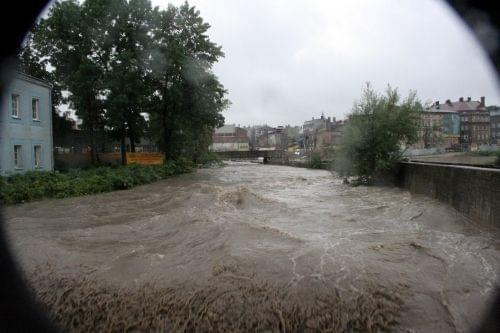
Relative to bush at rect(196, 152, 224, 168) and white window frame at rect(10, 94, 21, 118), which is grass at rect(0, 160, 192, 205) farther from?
bush at rect(196, 152, 224, 168)

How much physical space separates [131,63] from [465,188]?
2683 cm

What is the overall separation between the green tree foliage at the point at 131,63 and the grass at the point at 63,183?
7.61m

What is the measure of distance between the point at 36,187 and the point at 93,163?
1721 cm

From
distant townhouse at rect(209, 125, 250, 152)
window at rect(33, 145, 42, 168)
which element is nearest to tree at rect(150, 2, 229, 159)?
window at rect(33, 145, 42, 168)

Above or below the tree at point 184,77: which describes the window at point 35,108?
below

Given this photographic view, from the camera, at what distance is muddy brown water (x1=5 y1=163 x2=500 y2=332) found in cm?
573

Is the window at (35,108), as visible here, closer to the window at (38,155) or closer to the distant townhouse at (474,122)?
the window at (38,155)

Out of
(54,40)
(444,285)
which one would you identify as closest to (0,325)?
(444,285)

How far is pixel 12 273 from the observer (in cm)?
665

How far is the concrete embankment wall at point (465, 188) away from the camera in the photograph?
973 centimetres

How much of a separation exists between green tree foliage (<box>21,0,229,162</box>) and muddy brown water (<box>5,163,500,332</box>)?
18731 mm

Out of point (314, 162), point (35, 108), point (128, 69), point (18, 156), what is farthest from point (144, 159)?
point (314, 162)

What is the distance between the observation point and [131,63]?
29156 mm

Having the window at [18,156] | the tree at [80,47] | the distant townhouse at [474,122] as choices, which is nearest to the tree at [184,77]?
the tree at [80,47]
